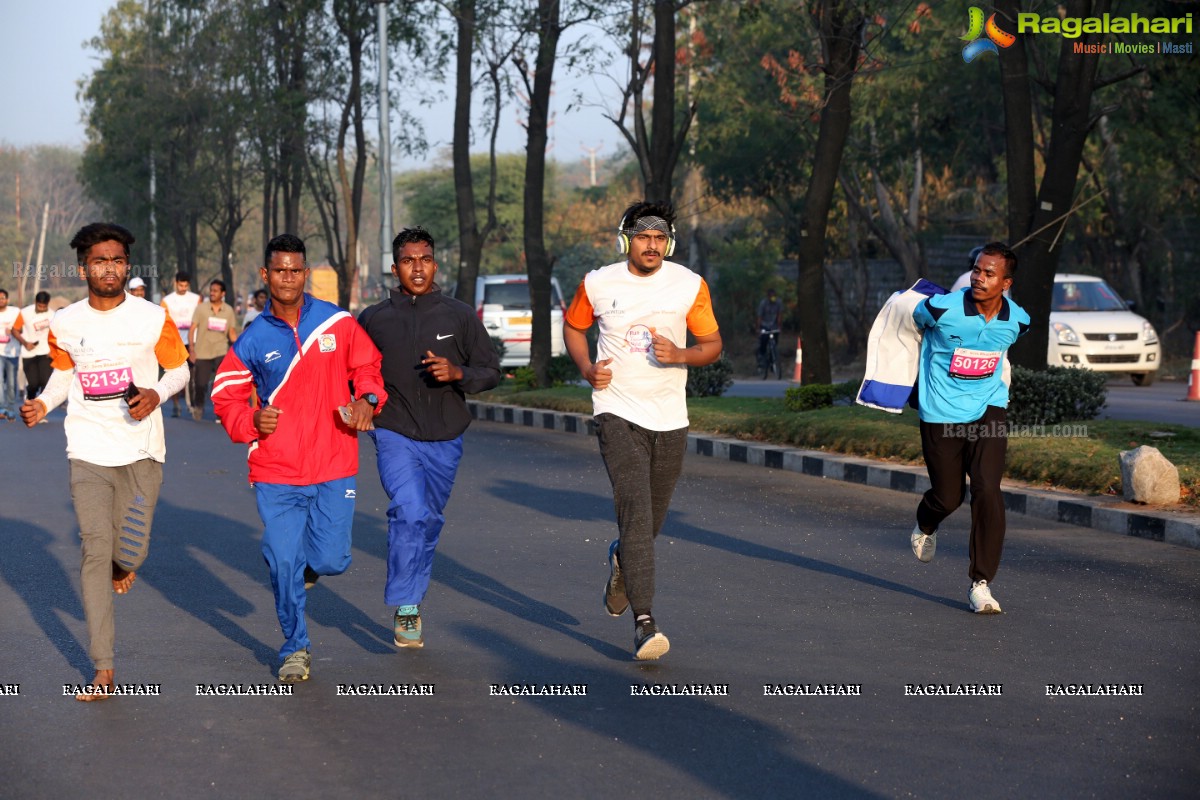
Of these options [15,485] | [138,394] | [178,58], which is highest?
[178,58]

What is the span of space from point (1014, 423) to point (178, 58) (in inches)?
1877

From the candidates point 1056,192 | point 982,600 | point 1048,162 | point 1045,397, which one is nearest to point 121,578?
point 982,600

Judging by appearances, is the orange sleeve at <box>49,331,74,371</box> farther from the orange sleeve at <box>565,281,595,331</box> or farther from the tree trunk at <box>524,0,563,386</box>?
the tree trunk at <box>524,0,563,386</box>

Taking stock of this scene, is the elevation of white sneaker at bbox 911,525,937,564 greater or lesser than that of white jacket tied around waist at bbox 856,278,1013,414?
lesser

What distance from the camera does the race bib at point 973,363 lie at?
8.47m

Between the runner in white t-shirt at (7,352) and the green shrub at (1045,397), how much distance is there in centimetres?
1467

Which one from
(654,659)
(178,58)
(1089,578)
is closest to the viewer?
(654,659)

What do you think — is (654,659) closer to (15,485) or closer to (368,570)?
(368,570)

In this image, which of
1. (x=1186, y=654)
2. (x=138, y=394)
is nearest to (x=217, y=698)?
(x=138, y=394)

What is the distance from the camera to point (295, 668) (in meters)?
6.58

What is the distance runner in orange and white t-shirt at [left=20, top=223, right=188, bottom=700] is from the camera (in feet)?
21.4

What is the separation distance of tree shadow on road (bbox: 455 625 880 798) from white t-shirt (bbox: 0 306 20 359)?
18.8m

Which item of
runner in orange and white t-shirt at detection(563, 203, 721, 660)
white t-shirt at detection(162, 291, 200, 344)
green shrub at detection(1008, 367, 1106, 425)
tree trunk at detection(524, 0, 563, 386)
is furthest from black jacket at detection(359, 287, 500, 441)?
tree trunk at detection(524, 0, 563, 386)

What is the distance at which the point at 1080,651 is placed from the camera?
23.5ft
